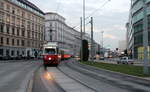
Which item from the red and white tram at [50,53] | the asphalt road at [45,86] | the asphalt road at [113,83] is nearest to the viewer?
the asphalt road at [45,86]

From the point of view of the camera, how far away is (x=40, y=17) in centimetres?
10869

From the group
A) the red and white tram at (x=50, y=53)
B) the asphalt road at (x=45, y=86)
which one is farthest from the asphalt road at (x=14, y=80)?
the red and white tram at (x=50, y=53)

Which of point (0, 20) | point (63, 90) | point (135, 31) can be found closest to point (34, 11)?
point (0, 20)

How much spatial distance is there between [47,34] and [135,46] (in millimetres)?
64932

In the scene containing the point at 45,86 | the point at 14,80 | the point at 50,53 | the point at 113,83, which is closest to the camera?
the point at 45,86

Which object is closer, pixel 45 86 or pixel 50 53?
pixel 45 86

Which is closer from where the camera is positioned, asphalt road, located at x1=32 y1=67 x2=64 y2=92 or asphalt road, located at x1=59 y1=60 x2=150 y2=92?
asphalt road, located at x1=32 y1=67 x2=64 y2=92

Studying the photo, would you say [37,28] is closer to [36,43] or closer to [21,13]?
[36,43]

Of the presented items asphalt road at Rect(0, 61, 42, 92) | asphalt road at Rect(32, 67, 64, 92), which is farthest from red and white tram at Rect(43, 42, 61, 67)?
asphalt road at Rect(32, 67, 64, 92)

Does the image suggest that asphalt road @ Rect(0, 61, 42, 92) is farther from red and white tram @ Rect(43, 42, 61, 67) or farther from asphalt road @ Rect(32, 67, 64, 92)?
red and white tram @ Rect(43, 42, 61, 67)

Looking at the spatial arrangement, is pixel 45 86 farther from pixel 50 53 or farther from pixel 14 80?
pixel 50 53

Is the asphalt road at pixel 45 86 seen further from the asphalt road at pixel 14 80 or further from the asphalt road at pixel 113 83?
the asphalt road at pixel 113 83

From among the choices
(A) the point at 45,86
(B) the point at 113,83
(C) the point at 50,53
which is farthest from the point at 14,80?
(C) the point at 50,53

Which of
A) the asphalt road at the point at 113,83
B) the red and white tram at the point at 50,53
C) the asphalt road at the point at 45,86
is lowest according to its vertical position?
the asphalt road at the point at 113,83
